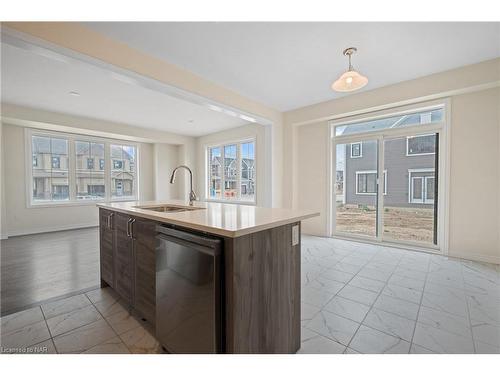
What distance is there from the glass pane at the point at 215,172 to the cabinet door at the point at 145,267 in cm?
511

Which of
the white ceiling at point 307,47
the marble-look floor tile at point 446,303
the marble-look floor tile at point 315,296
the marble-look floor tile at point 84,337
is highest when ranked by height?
the white ceiling at point 307,47

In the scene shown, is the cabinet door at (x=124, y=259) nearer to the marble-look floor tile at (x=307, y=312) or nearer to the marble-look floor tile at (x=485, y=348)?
the marble-look floor tile at (x=307, y=312)

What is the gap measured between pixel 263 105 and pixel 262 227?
3891mm

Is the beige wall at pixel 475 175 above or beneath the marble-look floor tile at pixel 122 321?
above

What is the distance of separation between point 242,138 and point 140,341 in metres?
5.14

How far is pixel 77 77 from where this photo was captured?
10.6 ft

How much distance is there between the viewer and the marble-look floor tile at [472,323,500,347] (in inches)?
60.8

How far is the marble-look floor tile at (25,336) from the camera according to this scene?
1.56 metres

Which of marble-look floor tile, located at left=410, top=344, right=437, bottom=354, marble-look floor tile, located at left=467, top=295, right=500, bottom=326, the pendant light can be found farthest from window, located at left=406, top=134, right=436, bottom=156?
marble-look floor tile, located at left=410, top=344, right=437, bottom=354

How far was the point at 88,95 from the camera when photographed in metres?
3.85

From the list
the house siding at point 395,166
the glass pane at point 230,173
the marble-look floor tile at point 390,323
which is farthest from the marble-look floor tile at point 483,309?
the glass pane at point 230,173

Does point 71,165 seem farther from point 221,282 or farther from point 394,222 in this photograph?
point 394,222
